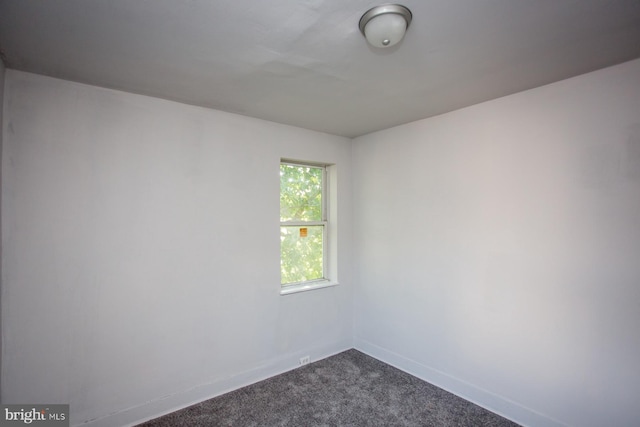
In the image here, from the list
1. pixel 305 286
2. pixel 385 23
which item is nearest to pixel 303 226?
pixel 305 286

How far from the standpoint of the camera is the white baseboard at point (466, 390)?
2.14 metres

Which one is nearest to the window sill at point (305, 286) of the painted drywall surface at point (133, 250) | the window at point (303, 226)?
the window at point (303, 226)

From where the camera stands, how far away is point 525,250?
7.29 feet

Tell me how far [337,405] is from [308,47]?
258 centimetres

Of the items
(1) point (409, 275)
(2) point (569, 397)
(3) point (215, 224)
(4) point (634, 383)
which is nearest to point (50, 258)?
(3) point (215, 224)

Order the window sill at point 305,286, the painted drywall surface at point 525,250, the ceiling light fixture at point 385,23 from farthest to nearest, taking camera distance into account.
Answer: the window sill at point 305,286, the painted drywall surface at point 525,250, the ceiling light fixture at point 385,23

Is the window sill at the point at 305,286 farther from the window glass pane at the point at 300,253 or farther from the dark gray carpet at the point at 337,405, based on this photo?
the dark gray carpet at the point at 337,405

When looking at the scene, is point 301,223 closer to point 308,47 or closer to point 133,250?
point 133,250

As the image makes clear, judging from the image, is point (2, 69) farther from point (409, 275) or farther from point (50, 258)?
point (409, 275)

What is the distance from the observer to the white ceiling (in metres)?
A: 1.31

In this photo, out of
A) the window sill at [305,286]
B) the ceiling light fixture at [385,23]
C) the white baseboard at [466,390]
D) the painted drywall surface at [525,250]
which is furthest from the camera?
the window sill at [305,286]

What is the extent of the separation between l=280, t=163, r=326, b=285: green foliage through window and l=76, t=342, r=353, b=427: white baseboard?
0.77 metres

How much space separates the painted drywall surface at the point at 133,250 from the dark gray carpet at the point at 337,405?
18cm

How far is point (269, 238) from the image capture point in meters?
2.91
